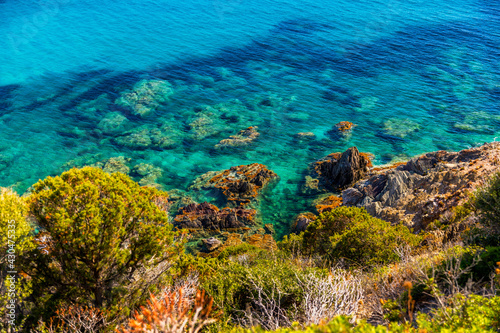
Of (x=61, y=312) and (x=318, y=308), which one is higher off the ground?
(x=318, y=308)

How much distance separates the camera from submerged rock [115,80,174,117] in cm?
4334

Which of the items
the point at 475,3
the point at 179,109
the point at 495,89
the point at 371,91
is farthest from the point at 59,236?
the point at 475,3

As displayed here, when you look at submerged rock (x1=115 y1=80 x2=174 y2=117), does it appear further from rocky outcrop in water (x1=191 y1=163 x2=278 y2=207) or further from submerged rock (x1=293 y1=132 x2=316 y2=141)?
submerged rock (x1=293 y1=132 x2=316 y2=141)

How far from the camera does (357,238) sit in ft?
51.4

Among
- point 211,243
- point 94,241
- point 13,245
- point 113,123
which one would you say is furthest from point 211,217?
point 113,123

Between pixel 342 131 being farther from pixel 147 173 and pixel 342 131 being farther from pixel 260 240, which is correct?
pixel 147 173

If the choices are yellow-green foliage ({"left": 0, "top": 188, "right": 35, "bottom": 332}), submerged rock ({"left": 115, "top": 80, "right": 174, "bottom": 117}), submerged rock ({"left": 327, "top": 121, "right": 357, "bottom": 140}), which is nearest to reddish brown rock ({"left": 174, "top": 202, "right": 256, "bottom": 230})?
submerged rock ({"left": 327, "top": 121, "right": 357, "bottom": 140})

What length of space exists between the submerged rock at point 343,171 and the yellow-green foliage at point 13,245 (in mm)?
24257

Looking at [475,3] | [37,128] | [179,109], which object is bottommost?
[37,128]

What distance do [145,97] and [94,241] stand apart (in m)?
37.2

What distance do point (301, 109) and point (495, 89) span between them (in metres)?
27.9

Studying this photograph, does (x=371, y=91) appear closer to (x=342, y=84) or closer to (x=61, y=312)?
(x=342, y=84)

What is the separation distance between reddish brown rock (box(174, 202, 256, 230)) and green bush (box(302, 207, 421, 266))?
10336 millimetres

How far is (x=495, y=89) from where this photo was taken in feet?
156
